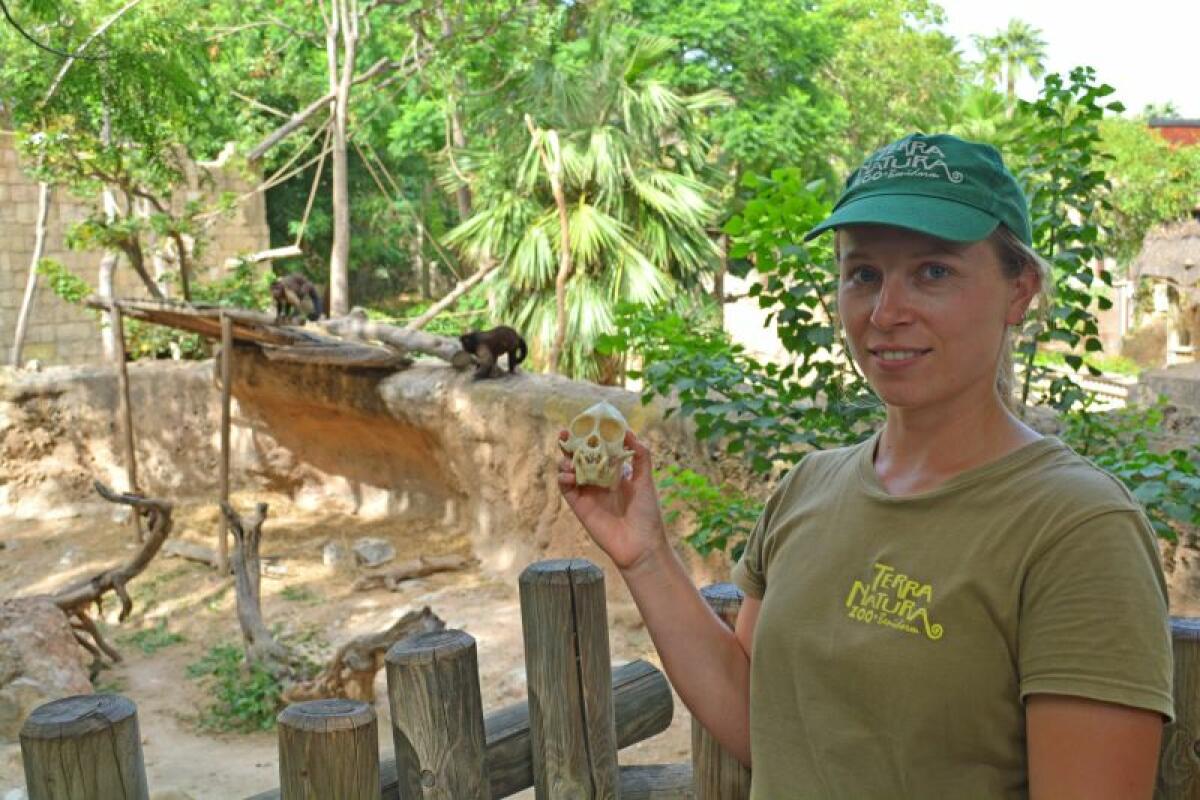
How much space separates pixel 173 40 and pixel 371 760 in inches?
302

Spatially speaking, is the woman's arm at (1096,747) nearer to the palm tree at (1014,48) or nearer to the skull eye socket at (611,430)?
the skull eye socket at (611,430)

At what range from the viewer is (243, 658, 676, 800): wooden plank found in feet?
6.99

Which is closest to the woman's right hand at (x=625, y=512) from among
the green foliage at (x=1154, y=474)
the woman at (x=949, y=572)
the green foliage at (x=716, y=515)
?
Answer: the woman at (x=949, y=572)

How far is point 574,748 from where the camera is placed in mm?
2098

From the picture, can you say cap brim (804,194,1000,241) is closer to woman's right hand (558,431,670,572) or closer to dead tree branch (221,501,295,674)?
woman's right hand (558,431,670,572)

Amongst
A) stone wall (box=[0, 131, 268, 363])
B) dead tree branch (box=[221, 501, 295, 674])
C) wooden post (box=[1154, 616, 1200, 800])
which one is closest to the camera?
wooden post (box=[1154, 616, 1200, 800])

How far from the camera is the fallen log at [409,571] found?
9.22 metres

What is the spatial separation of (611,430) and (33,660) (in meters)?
6.09

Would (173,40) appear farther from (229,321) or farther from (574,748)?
(574,748)

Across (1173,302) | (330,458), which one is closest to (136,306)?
(330,458)

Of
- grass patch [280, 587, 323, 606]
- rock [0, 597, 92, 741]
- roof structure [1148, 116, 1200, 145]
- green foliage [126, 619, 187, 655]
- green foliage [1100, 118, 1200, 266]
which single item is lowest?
green foliage [126, 619, 187, 655]

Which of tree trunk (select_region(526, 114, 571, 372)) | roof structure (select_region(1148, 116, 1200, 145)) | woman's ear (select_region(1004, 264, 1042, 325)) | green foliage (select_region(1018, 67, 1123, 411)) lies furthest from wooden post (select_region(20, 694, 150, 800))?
roof structure (select_region(1148, 116, 1200, 145))

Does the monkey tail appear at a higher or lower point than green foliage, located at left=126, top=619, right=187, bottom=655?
higher

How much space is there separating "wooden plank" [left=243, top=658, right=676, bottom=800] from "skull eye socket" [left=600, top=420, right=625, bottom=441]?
64cm
